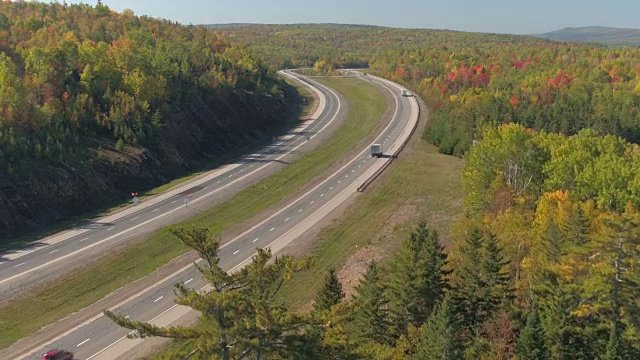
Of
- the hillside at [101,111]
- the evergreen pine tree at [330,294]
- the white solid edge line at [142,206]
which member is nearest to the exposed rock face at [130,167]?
the hillside at [101,111]

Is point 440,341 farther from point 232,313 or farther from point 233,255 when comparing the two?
point 233,255

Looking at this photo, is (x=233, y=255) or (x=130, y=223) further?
(x=130, y=223)

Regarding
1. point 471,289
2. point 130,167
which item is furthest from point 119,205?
point 471,289

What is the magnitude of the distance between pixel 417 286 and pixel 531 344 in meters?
7.91

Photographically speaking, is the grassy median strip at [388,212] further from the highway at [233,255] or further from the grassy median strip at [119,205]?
the grassy median strip at [119,205]

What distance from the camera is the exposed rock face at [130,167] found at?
2355 inches

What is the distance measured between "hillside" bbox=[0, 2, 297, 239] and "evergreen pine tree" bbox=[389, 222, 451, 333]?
4422 cm

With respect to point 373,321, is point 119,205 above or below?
below

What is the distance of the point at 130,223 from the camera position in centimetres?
6119

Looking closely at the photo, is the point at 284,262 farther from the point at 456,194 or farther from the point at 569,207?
the point at 456,194

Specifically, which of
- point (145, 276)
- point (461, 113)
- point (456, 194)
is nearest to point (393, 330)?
point (145, 276)

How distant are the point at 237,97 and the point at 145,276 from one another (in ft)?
222

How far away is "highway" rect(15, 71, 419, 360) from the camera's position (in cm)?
3812

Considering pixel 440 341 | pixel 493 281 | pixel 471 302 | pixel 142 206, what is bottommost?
pixel 142 206
